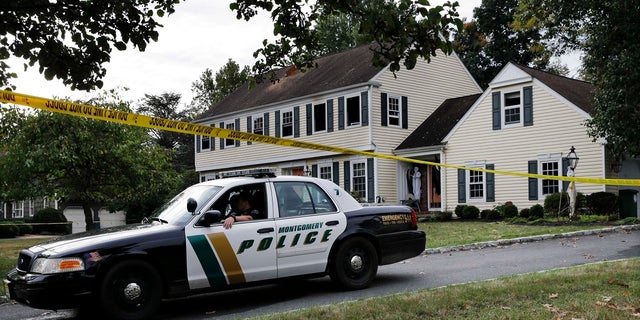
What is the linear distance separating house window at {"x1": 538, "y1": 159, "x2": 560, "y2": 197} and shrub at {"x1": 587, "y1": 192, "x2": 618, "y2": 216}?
6.21 feet

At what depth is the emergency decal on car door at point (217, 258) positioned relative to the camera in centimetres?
773

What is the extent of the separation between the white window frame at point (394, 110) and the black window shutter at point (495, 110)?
16.3 feet

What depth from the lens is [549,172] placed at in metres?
24.0

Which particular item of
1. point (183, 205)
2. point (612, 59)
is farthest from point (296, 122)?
point (183, 205)

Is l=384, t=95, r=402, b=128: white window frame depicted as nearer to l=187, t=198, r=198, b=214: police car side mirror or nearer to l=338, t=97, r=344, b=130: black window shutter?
l=338, t=97, r=344, b=130: black window shutter

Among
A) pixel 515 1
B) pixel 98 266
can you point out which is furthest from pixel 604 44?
pixel 515 1

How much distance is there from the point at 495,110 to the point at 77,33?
69.0 feet

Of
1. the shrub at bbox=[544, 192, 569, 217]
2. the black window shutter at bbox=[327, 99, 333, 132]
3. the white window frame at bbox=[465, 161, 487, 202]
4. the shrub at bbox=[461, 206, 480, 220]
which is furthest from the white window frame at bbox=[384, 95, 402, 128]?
the shrub at bbox=[544, 192, 569, 217]

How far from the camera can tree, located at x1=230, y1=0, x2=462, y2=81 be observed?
613 cm

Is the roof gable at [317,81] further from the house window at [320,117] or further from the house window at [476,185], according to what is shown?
the house window at [476,185]

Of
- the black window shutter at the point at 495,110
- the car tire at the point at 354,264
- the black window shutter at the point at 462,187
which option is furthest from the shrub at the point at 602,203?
the car tire at the point at 354,264

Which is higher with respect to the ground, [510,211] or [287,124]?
[287,124]

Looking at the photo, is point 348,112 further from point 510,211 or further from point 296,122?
point 510,211

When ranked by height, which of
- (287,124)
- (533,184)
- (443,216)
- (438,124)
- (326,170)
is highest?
(287,124)
